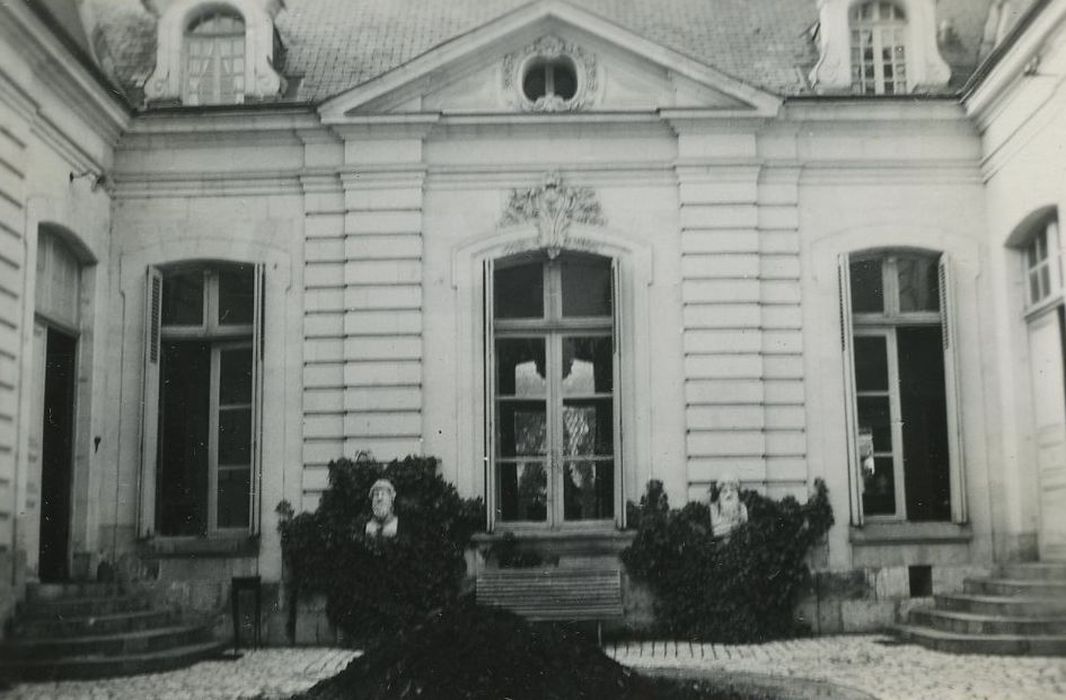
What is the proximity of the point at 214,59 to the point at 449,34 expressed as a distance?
2.32m

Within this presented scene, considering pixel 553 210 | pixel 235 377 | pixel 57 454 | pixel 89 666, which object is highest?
pixel 553 210

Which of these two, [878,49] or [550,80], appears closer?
[550,80]

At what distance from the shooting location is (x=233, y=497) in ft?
36.1

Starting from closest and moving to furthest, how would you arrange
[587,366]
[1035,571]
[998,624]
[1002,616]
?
1. [998,624]
2. [1002,616]
3. [1035,571]
4. [587,366]

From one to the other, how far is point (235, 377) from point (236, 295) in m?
0.76

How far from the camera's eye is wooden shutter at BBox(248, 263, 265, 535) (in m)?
10.6

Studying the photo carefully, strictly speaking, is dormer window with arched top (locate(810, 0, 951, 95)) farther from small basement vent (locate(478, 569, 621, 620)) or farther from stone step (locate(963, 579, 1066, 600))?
small basement vent (locate(478, 569, 621, 620))

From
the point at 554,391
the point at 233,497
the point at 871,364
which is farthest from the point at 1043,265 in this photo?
the point at 233,497

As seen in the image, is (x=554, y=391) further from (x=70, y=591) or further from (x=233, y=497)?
(x=70, y=591)

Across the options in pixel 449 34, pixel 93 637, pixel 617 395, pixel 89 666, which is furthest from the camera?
pixel 449 34

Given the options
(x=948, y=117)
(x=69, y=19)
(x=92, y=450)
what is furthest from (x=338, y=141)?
(x=948, y=117)

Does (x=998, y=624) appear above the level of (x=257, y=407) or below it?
below

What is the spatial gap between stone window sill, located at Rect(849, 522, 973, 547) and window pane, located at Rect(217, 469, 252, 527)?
5.36m

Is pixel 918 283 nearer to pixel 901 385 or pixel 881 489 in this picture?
pixel 901 385
